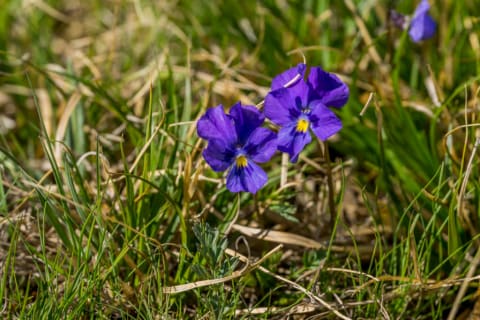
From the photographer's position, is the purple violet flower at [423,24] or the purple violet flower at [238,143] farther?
the purple violet flower at [423,24]

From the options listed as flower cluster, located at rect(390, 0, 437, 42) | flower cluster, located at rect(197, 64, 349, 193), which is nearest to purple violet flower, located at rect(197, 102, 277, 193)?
flower cluster, located at rect(197, 64, 349, 193)

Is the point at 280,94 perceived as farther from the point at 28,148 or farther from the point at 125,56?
the point at 125,56

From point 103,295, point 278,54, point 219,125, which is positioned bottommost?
point 103,295

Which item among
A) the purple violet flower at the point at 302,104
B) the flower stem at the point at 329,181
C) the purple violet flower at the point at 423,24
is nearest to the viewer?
the purple violet flower at the point at 302,104

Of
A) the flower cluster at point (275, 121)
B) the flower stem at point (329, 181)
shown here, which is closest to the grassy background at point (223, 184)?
the flower stem at point (329, 181)

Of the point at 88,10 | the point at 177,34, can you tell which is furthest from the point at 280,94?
the point at 88,10

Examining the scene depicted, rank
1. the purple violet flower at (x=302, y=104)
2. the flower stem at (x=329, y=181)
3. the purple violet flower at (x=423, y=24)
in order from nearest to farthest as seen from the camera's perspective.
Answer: the purple violet flower at (x=302, y=104)
the flower stem at (x=329, y=181)
the purple violet flower at (x=423, y=24)

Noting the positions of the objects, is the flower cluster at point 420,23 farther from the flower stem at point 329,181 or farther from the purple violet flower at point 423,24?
the flower stem at point 329,181

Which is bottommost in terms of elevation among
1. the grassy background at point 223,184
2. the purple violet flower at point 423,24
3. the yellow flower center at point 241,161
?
the grassy background at point 223,184

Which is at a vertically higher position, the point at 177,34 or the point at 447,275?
the point at 177,34
